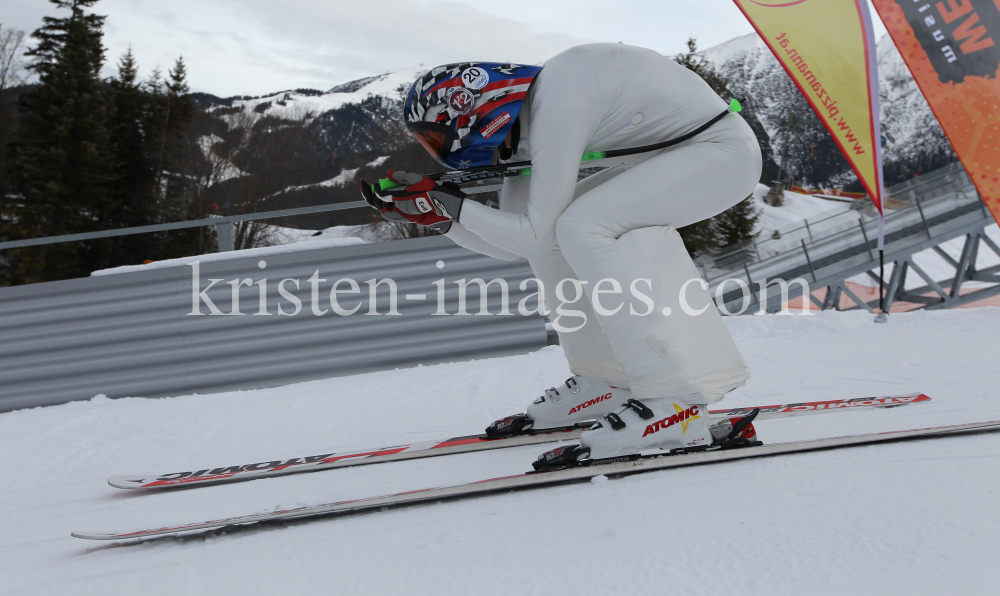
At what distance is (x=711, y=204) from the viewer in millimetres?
1924

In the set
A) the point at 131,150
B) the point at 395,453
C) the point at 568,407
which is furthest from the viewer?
the point at 131,150

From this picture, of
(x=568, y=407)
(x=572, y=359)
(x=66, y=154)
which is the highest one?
(x=66, y=154)

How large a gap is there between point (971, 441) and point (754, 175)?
981 millimetres

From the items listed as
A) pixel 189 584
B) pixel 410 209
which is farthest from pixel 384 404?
pixel 189 584

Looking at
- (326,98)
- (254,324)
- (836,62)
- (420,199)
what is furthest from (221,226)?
(326,98)

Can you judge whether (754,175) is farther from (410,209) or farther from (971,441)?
(410,209)

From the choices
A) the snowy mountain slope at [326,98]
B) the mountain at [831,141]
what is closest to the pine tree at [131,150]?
the snowy mountain slope at [326,98]

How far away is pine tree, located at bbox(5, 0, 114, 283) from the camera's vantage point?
79.1 ft

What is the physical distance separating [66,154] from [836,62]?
31.5m

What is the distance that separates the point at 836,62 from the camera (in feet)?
17.6

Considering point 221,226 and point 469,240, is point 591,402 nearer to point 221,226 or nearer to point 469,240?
point 469,240

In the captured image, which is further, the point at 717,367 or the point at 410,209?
the point at 410,209

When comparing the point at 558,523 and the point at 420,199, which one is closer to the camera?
the point at 558,523

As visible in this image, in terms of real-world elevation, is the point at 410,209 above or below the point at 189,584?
above
